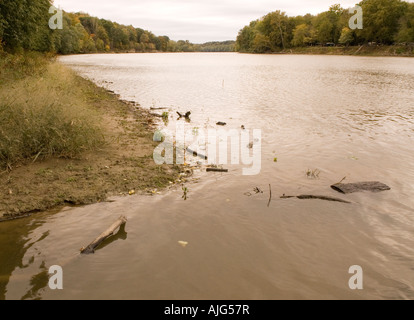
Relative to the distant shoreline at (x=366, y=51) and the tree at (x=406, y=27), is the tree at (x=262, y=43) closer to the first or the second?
the distant shoreline at (x=366, y=51)

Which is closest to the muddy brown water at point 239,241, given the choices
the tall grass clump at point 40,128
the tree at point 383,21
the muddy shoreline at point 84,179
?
the muddy shoreline at point 84,179

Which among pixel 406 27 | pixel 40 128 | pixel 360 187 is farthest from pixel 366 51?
pixel 40 128

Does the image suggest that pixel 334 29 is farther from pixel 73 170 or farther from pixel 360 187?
pixel 73 170

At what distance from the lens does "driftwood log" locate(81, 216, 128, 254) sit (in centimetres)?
523

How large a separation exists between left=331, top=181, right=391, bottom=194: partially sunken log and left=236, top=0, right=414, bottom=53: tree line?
9882cm

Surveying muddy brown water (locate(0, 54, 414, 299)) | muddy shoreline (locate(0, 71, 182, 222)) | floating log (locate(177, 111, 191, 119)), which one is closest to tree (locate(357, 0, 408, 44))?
floating log (locate(177, 111, 191, 119))

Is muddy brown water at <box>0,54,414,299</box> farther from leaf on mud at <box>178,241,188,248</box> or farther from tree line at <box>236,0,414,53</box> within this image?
tree line at <box>236,0,414,53</box>

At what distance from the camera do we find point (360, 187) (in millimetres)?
7988

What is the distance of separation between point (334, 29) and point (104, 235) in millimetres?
135201

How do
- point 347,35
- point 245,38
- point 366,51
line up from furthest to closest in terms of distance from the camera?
point 245,38 < point 347,35 < point 366,51

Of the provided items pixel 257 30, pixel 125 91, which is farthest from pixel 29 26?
pixel 257 30

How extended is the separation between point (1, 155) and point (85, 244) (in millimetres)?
4009
